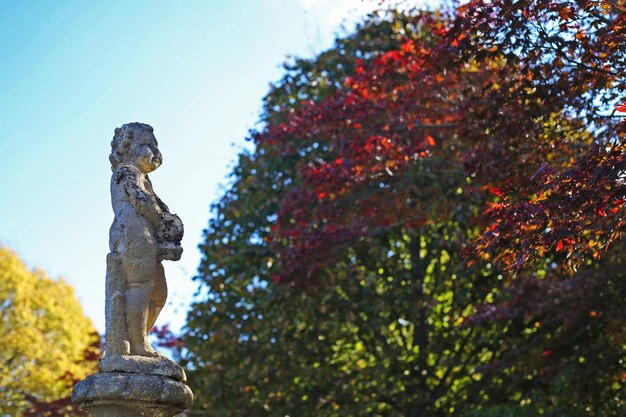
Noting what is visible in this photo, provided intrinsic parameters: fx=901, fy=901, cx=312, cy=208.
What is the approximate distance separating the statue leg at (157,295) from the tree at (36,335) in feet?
57.7

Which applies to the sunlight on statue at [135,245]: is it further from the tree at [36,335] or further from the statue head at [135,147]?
the tree at [36,335]

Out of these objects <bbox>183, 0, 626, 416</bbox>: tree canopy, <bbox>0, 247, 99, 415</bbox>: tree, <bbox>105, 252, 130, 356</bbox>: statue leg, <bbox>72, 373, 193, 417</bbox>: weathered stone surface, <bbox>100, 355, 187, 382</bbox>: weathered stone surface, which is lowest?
<bbox>72, 373, 193, 417</bbox>: weathered stone surface

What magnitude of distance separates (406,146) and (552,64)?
3.81 m

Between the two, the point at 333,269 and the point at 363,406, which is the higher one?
the point at 333,269

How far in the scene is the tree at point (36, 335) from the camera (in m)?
24.9

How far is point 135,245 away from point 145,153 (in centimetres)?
79

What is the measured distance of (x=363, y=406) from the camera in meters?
13.9

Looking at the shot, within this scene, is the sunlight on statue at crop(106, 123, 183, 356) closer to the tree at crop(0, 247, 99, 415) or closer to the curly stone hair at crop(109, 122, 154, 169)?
the curly stone hair at crop(109, 122, 154, 169)

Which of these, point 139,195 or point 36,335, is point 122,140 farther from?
point 36,335

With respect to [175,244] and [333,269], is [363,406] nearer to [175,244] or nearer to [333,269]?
[333,269]

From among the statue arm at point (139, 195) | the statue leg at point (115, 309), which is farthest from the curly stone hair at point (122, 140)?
the statue leg at point (115, 309)

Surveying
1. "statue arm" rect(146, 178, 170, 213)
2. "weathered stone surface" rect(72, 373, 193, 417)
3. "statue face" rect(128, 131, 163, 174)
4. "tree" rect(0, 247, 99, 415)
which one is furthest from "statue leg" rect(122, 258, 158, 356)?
"tree" rect(0, 247, 99, 415)

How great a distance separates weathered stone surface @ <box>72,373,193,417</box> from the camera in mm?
6305

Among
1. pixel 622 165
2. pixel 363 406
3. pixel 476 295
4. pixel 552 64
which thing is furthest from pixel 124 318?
pixel 476 295
